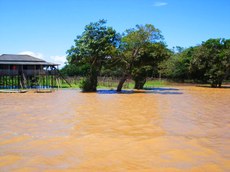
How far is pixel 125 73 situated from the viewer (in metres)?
29.1

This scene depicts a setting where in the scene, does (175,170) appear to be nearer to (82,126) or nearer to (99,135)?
(99,135)

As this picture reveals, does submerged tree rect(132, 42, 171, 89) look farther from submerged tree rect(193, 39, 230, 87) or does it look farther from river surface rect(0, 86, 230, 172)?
river surface rect(0, 86, 230, 172)

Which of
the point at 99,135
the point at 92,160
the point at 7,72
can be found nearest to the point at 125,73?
the point at 7,72

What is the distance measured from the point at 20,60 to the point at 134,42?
1549cm

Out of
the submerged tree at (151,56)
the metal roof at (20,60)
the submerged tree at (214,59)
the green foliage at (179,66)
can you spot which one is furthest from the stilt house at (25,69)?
the green foliage at (179,66)

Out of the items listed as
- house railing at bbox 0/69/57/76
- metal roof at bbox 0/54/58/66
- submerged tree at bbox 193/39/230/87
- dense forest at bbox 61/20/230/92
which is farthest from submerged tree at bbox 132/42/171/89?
submerged tree at bbox 193/39/230/87

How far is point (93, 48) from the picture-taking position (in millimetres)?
27797

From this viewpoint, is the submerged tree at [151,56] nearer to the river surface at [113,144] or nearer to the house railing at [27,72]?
the house railing at [27,72]

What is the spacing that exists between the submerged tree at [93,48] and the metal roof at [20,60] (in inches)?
290

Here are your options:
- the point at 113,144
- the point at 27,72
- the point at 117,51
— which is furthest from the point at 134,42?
the point at 113,144

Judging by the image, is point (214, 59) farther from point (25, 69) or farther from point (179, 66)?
point (25, 69)

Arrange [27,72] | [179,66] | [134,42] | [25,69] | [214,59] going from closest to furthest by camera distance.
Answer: [134,42], [27,72], [25,69], [214,59], [179,66]

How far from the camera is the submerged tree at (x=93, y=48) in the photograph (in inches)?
1089

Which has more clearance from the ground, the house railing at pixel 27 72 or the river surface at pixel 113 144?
the house railing at pixel 27 72
